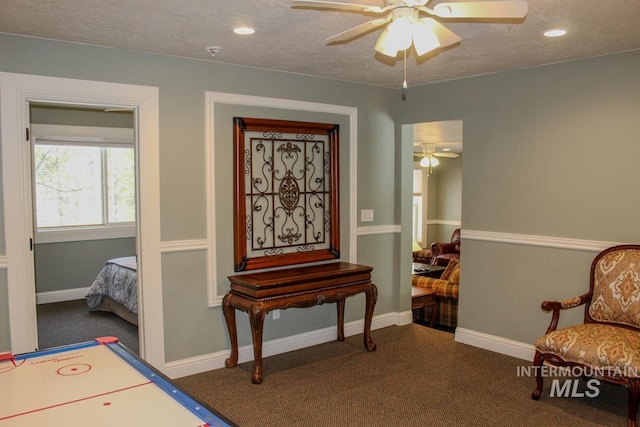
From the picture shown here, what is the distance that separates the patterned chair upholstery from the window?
5058 mm

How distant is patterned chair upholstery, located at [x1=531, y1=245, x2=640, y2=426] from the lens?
120 inches

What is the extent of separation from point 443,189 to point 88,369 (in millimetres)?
10678

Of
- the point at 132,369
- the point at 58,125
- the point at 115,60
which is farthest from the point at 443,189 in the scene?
the point at 132,369

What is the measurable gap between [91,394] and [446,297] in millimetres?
4706

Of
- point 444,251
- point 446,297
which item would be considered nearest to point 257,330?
point 446,297

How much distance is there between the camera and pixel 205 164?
4.01m

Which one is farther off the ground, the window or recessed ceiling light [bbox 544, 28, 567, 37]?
recessed ceiling light [bbox 544, 28, 567, 37]

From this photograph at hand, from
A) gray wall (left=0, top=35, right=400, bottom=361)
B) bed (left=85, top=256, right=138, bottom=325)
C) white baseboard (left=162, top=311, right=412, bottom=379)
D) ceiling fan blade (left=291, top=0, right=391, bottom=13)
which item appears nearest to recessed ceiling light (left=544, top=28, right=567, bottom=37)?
ceiling fan blade (left=291, top=0, right=391, bottom=13)

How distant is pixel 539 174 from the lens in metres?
4.20

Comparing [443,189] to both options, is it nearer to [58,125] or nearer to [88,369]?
[58,125]

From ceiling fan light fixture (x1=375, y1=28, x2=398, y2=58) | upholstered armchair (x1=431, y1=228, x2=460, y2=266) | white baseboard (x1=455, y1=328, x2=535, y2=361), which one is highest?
ceiling fan light fixture (x1=375, y1=28, x2=398, y2=58)

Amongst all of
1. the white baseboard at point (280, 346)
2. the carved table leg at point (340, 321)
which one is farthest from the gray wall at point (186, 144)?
the carved table leg at point (340, 321)

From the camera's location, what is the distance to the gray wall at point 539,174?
148 inches

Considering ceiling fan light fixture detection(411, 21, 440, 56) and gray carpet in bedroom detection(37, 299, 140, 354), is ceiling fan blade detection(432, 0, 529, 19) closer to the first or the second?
ceiling fan light fixture detection(411, 21, 440, 56)
